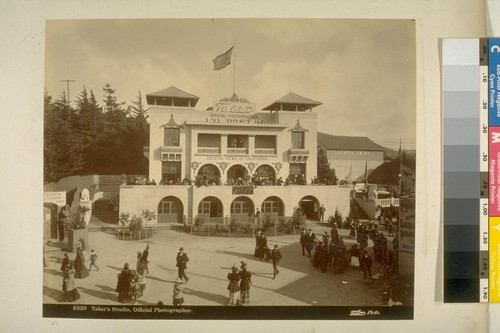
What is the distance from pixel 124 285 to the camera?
2.98 metres

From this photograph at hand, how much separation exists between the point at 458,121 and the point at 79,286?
10.2 feet

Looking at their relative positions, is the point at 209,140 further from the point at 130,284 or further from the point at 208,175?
the point at 130,284

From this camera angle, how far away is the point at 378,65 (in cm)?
300

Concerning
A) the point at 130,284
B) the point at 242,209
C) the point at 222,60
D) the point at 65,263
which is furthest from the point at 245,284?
the point at 222,60

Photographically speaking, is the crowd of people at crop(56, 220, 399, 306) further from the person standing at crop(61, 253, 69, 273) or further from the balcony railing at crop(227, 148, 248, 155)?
the balcony railing at crop(227, 148, 248, 155)

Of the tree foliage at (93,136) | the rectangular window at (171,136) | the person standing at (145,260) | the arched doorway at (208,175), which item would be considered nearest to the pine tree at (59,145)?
the tree foliage at (93,136)

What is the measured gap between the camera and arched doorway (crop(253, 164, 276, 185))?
10.1 feet

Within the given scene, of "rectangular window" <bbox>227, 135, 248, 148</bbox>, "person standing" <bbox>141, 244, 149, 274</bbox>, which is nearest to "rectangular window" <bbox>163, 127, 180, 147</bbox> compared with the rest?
"rectangular window" <bbox>227, 135, 248, 148</bbox>

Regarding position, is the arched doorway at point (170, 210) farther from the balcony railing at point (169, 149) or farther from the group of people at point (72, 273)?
the group of people at point (72, 273)

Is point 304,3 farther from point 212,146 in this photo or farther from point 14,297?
point 14,297

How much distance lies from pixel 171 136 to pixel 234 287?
1.25 m

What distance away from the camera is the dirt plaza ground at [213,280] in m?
2.99

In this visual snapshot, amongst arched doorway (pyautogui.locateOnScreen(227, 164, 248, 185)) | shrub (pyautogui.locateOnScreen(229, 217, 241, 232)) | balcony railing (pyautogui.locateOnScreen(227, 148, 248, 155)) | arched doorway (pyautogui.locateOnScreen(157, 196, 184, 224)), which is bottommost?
shrub (pyautogui.locateOnScreen(229, 217, 241, 232))

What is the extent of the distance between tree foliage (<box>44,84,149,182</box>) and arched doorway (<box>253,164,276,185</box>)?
86cm
